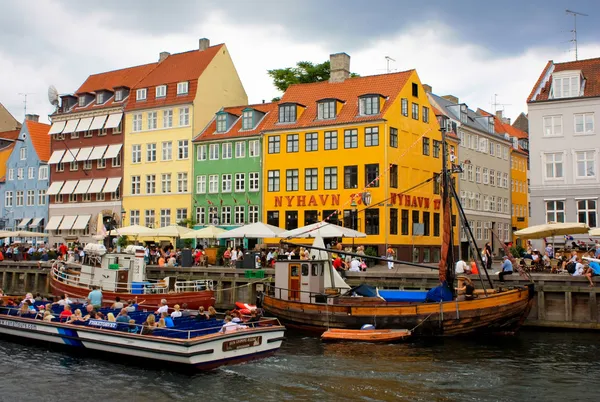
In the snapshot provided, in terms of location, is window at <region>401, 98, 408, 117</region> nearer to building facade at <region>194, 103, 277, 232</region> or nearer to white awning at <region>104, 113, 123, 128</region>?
building facade at <region>194, 103, 277, 232</region>

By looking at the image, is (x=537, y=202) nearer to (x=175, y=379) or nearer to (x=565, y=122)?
(x=565, y=122)

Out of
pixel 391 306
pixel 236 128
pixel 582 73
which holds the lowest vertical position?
pixel 391 306

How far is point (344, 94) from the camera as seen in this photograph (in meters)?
51.2

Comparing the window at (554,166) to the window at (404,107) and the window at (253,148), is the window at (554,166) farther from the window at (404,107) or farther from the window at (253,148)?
the window at (253,148)

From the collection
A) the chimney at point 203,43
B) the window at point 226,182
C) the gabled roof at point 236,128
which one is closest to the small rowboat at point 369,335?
the gabled roof at point 236,128

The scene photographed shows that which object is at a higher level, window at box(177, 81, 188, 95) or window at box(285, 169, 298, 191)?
window at box(177, 81, 188, 95)

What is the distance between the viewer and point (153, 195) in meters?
57.2

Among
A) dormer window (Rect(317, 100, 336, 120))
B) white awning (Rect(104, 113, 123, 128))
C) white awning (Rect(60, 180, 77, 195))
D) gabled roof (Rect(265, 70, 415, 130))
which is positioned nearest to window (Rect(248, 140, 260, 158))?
gabled roof (Rect(265, 70, 415, 130))

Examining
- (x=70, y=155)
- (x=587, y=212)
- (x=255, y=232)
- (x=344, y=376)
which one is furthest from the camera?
(x=70, y=155)

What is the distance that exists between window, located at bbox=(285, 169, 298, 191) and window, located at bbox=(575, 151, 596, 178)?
1871 cm

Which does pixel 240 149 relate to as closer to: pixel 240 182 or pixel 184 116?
pixel 240 182

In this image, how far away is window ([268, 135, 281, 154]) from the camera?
51.2 m

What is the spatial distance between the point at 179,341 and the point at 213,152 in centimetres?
3608

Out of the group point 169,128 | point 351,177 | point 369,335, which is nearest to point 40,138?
point 169,128
